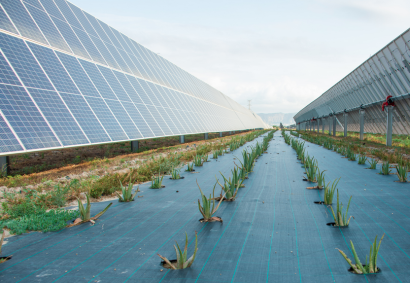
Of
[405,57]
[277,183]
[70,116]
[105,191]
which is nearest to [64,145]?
[70,116]

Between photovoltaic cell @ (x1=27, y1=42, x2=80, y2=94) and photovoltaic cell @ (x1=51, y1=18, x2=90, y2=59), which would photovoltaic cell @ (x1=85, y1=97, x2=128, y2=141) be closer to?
photovoltaic cell @ (x1=27, y1=42, x2=80, y2=94)

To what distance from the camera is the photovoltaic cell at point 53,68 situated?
370 inches

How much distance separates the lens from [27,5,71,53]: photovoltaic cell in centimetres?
1061

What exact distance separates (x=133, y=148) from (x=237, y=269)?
12.3 metres

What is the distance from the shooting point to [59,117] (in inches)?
333

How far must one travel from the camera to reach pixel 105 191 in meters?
5.84

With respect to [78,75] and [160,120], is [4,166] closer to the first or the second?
[78,75]

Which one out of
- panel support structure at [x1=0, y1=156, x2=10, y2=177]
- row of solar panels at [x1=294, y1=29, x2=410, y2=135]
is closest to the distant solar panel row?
panel support structure at [x1=0, y1=156, x2=10, y2=177]

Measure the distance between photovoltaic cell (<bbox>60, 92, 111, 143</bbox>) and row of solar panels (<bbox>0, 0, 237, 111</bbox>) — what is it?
109 inches

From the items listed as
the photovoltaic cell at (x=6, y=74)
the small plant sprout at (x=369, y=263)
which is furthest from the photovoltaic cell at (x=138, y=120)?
the small plant sprout at (x=369, y=263)

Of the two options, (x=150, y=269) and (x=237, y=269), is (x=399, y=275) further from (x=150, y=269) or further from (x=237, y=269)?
(x=150, y=269)

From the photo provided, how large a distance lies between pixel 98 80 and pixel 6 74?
444 centimetres

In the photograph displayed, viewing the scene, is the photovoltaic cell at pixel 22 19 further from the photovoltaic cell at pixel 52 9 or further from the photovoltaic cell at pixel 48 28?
the photovoltaic cell at pixel 52 9

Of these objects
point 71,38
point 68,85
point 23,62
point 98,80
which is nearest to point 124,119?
point 98,80
